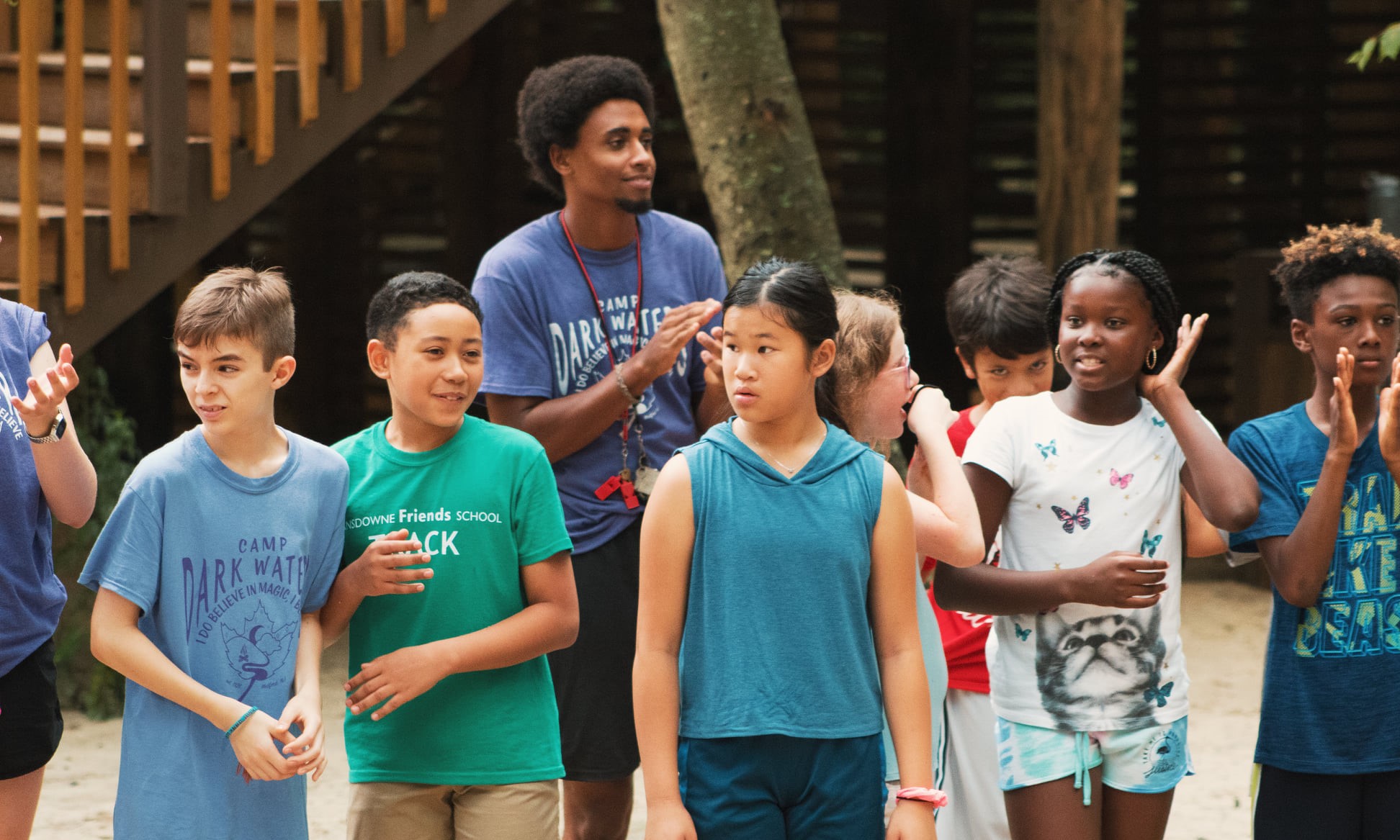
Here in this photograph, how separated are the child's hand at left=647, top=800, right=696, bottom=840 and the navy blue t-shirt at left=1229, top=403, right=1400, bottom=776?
1.16 metres

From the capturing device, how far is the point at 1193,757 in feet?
18.4

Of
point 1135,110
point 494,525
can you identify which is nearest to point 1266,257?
point 1135,110

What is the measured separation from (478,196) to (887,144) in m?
2.43

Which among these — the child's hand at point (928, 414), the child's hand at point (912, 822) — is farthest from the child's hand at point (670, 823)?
the child's hand at point (928, 414)

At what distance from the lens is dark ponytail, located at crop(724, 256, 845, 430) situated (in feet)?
8.56

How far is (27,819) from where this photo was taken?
289 cm

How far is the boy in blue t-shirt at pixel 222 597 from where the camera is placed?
2.63 m

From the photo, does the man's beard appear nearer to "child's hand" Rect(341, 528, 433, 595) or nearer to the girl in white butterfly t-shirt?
the girl in white butterfly t-shirt

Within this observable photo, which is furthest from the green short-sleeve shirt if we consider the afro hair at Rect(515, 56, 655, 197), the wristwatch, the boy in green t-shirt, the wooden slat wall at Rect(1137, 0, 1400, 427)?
the wooden slat wall at Rect(1137, 0, 1400, 427)

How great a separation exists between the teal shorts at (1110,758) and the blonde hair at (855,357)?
0.69 metres

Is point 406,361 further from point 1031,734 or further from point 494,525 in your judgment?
point 1031,734

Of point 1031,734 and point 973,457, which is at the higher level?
point 973,457

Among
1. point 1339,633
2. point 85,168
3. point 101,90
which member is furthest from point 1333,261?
point 101,90

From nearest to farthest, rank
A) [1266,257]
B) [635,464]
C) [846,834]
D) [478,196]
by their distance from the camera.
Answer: [846,834]
[635,464]
[1266,257]
[478,196]
